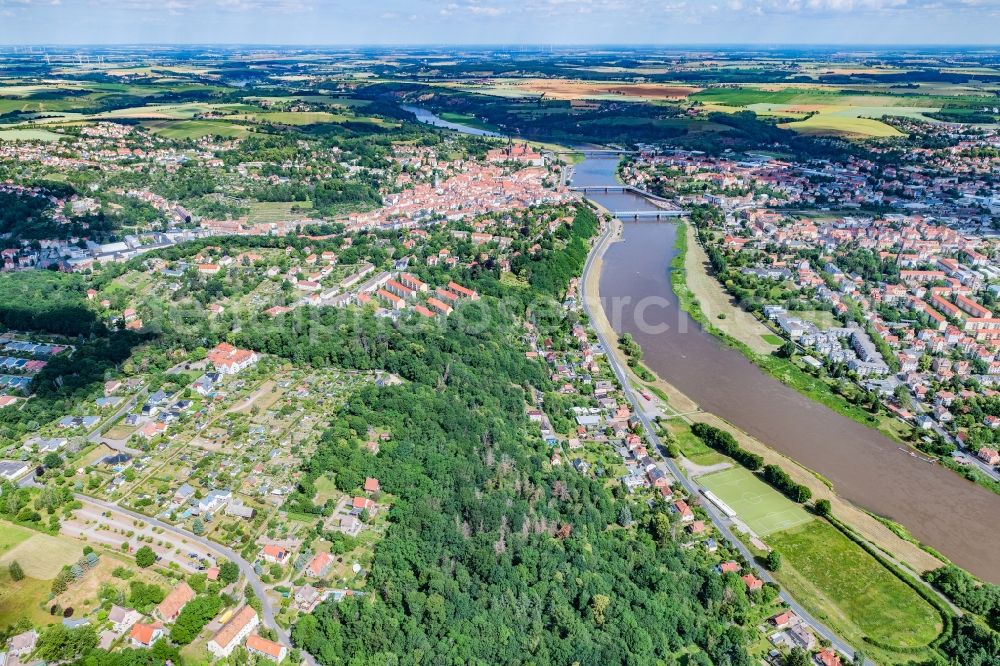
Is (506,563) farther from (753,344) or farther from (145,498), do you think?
(753,344)

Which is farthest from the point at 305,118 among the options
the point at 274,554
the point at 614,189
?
the point at 274,554

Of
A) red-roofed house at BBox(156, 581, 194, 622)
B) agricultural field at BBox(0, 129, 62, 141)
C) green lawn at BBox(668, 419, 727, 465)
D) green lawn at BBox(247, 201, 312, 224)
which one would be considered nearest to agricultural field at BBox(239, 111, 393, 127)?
agricultural field at BBox(0, 129, 62, 141)

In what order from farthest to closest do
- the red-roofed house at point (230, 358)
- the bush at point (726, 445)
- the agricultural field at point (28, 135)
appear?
the agricultural field at point (28, 135), the red-roofed house at point (230, 358), the bush at point (726, 445)

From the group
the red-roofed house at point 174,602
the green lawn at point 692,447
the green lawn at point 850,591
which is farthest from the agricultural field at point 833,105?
the red-roofed house at point 174,602

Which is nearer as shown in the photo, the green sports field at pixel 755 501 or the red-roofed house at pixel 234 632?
the red-roofed house at pixel 234 632

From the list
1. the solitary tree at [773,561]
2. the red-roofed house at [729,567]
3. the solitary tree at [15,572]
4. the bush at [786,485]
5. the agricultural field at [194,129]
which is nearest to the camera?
the solitary tree at [15,572]

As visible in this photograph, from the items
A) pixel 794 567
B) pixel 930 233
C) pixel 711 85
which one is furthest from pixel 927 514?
pixel 711 85

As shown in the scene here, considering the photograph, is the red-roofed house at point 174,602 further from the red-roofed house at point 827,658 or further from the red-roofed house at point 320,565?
the red-roofed house at point 827,658
